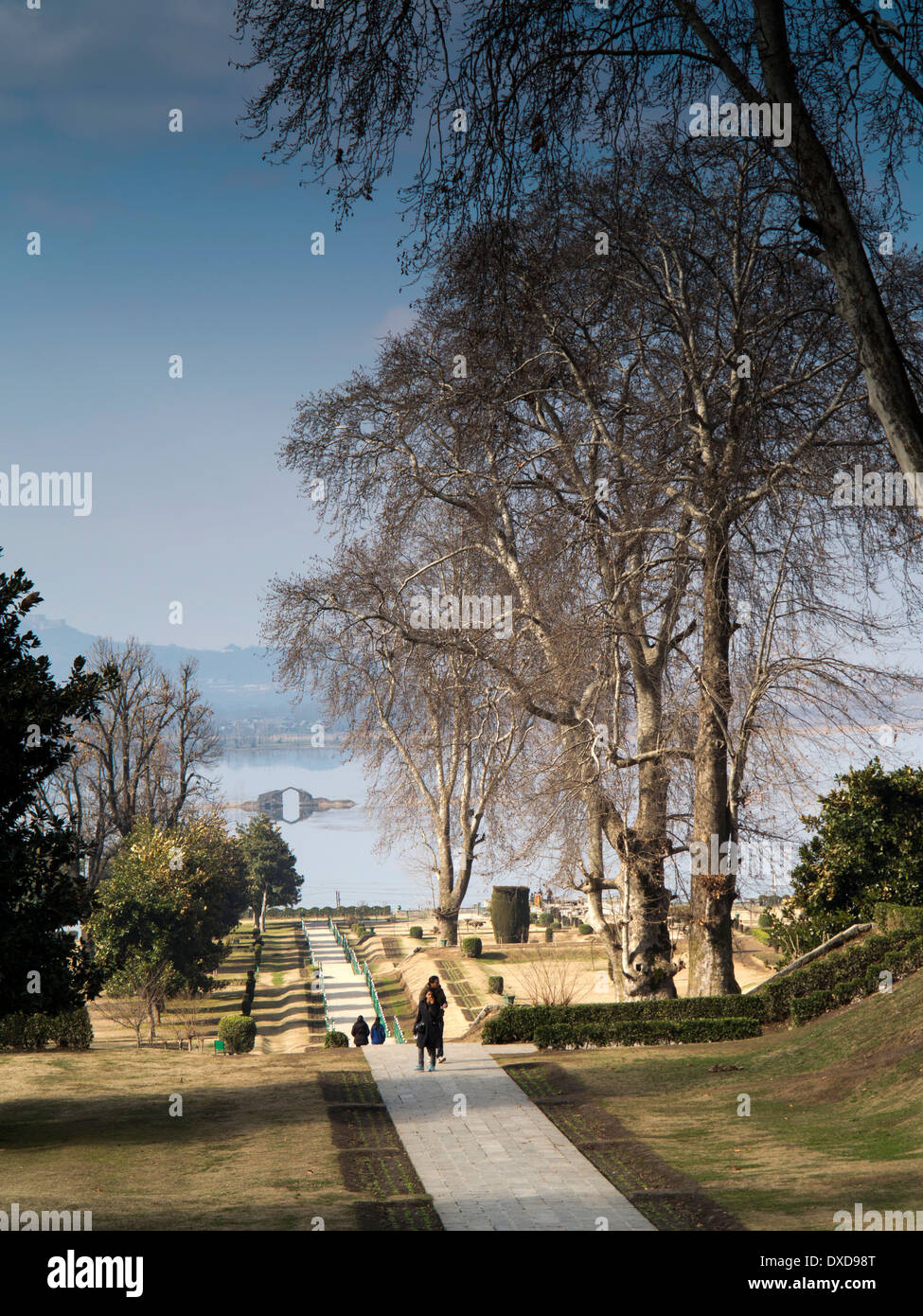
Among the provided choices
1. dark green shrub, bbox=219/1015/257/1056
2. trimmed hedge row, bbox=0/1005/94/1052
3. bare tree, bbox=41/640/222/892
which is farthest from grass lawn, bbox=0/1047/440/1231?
bare tree, bbox=41/640/222/892

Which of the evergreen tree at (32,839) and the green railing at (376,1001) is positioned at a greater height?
the evergreen tree at (32,839)

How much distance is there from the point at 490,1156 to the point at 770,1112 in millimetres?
3871

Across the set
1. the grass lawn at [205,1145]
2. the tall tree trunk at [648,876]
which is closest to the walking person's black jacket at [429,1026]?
the grass lawn at [205,1145]

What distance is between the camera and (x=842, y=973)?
64.6ft

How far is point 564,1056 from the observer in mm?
18547

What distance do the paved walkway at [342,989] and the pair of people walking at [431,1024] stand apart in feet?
10.4

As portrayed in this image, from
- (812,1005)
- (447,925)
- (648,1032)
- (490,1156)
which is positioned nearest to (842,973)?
(812,1005)

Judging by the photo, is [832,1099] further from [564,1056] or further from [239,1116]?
[239,1116]

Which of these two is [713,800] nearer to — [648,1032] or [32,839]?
[648,1032]

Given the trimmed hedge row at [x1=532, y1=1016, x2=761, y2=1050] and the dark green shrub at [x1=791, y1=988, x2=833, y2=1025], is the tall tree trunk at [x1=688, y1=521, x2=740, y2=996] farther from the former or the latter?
the dark green shrub at [x1=791, y1=988, x2=833, y2=1025]

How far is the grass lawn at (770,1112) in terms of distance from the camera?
10.2m

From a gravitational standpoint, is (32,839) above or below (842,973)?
above

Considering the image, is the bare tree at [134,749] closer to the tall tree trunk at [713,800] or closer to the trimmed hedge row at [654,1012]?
the trimmed hedge row at [654,1012]

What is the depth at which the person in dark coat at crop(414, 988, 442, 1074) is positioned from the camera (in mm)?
17953
